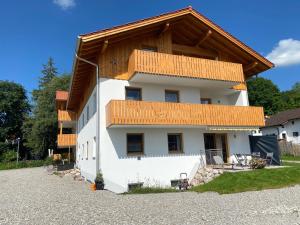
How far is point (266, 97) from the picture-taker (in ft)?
226

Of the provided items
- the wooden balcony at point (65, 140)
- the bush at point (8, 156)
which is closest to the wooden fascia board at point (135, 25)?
the wooden balcony at point (65, 140)

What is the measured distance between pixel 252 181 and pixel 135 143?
21.8 feet

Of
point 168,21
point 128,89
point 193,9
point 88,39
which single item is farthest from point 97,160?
point 193,9

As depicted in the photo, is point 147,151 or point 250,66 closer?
point 147,151

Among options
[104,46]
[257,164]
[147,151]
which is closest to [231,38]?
[257,164]

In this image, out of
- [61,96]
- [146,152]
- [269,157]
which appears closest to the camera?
[146,152]

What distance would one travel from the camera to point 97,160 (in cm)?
1474

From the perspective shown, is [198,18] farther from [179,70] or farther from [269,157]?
[269,157]

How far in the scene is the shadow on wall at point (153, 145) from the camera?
49.8 feet

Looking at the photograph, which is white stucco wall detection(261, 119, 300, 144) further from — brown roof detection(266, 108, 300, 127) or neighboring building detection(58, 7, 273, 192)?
neighboring building detection(58, 7, 273, 192)

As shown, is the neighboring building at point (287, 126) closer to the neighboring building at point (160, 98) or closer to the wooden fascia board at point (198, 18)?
the wooden fascia board at point (198, 18)

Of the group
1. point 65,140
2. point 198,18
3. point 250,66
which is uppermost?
point 198,18

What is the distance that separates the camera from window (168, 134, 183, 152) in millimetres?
16892

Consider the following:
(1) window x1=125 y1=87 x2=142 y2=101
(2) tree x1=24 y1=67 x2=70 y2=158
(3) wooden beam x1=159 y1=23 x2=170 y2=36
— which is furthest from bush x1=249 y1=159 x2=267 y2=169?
(2) tree x1=24 y1=67 x2=70 y2=158
